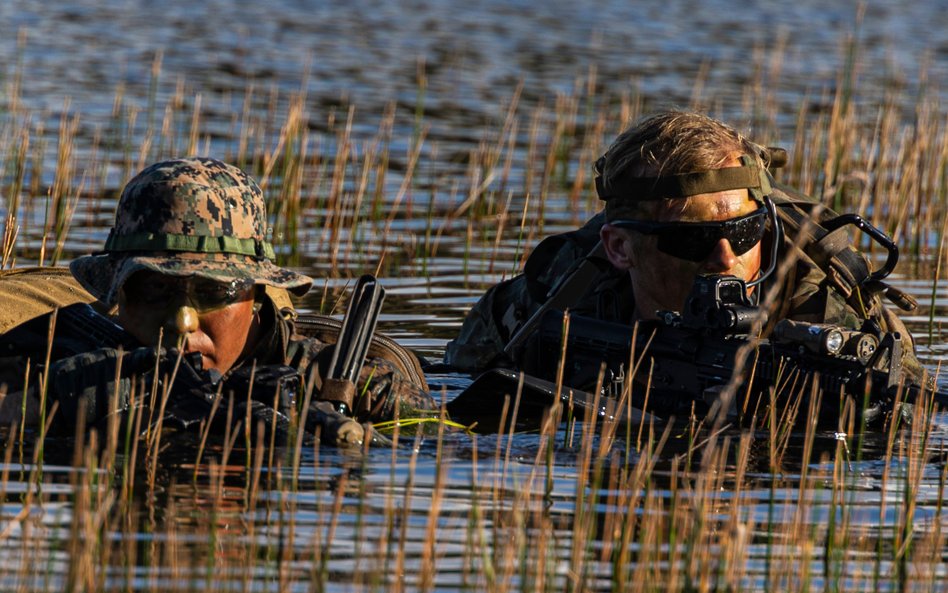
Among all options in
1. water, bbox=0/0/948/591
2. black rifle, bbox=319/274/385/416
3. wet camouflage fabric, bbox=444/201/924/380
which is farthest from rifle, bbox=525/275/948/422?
black rifle, bbox=319/274/385/416

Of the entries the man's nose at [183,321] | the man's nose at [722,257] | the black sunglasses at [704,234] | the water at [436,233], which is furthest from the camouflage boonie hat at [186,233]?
the man's nose at [722,257]

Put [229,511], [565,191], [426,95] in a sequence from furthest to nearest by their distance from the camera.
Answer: [426,95]
[565,191]
[229,511]

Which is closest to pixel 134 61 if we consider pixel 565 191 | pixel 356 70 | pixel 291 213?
pixel 356 70

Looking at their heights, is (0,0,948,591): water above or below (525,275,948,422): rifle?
below

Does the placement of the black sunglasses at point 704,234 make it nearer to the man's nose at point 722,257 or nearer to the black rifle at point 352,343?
the man's nose at point 722,257

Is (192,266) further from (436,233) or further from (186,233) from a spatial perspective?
(436,233)

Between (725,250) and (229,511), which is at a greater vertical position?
(725,250)

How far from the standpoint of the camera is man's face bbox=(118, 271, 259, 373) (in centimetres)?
567

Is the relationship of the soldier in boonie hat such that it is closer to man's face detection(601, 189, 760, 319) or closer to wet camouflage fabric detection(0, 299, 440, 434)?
wet camouflage fabric detection(0, 299, 440, 434)

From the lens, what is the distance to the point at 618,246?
716 centimetres

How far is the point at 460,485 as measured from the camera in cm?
555

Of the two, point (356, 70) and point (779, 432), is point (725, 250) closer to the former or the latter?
point (779, 432)

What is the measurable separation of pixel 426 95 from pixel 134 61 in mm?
4070

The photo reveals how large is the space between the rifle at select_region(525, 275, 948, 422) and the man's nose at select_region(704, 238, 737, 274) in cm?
28
